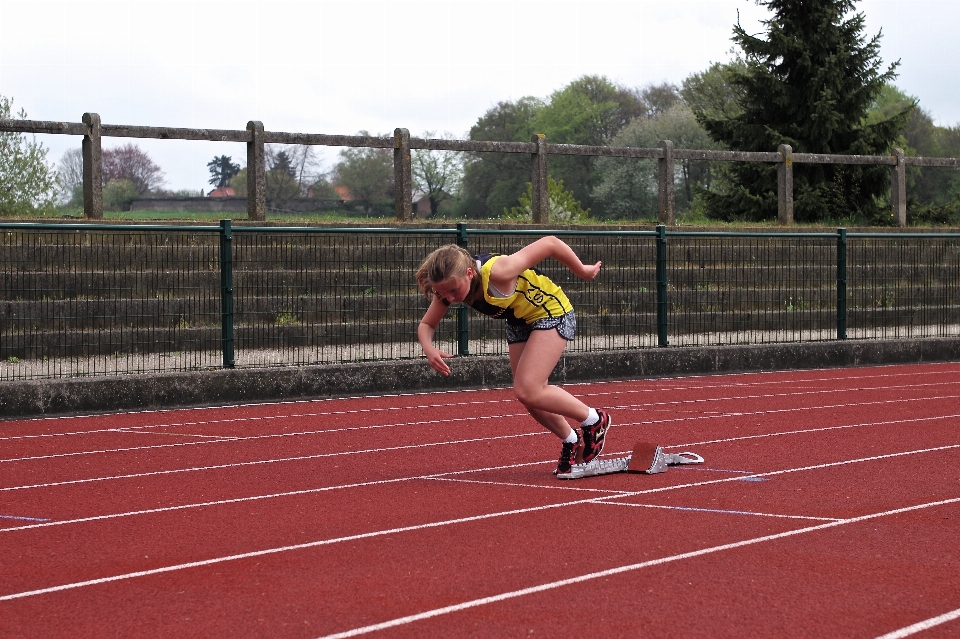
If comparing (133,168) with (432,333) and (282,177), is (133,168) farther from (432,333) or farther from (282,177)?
(432,333)

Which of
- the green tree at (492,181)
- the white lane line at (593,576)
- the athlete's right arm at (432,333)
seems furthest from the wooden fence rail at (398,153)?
the green tree at (492,181)

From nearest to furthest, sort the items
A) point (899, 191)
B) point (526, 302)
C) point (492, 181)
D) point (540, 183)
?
point (526, 302), point (540, 183), point (899, 191), point (492, 181)

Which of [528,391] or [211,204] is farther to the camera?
[211,204]

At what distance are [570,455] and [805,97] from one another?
25.5 meters

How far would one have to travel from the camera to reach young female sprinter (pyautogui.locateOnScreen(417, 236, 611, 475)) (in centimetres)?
723

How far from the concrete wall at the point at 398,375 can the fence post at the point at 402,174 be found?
5421 mm

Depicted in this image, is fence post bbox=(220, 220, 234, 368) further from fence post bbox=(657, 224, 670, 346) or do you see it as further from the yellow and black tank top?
the yellow and black tank top

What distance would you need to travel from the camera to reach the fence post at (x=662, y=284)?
1596 centimetres

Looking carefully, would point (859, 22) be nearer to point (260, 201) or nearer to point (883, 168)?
point (883, 168)

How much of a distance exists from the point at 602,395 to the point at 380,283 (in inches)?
108

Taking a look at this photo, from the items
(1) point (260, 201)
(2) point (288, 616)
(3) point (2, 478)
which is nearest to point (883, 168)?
(1) point (260, 201)

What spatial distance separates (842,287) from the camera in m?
17.6

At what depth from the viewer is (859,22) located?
31.7 metres

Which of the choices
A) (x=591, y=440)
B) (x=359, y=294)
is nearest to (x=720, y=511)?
(x=591, y=440)
